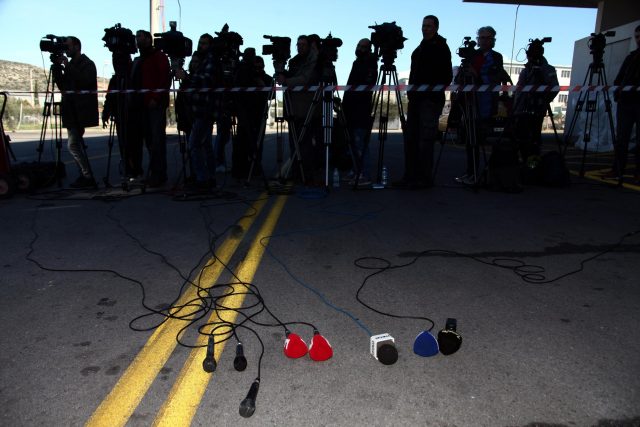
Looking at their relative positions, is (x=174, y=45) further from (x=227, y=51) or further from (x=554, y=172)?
(x=554, y=172)

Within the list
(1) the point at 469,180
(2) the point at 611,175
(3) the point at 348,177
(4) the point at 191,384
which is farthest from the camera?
(2) the point at 611,175

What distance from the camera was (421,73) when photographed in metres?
7.20

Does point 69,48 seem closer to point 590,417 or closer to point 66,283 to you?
point 66,283

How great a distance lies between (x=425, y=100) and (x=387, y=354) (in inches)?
219

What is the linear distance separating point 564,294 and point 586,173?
751 centimetres

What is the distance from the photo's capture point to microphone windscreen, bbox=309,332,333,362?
2.49 m

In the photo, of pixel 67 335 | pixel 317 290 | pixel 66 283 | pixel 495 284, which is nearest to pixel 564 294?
pixel 495 284

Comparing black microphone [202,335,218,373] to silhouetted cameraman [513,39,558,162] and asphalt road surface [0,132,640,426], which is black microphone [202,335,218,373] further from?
silhouetted cameraman [513,39,558,162]

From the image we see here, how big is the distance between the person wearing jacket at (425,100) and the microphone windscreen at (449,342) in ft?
17.1

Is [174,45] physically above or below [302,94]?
above

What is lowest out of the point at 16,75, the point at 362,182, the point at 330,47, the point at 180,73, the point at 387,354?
the point at 387,354

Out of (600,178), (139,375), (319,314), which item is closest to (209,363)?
(139,375)

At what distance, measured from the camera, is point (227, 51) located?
778 centimetres

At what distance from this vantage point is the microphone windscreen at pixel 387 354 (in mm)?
2436
